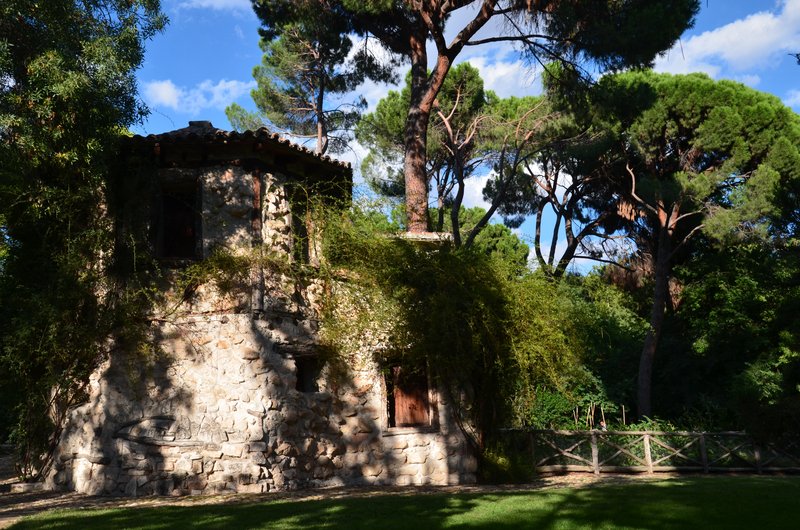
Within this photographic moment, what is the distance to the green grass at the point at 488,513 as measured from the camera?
755 centimetres

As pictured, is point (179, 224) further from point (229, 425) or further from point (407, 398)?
point (407, 398)

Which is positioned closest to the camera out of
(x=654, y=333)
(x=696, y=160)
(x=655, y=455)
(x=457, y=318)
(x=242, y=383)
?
(x=242, y=383)

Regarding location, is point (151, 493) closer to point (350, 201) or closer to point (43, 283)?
point (43, 283)

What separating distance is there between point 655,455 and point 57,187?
40.7 ft


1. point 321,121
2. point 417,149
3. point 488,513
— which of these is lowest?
point 488,513

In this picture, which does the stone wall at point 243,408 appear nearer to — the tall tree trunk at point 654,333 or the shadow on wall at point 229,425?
the shadow on wall at point 229,425

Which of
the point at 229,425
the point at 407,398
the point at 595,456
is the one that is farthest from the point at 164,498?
the point at 595,456

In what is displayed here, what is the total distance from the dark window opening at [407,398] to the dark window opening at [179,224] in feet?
13.3

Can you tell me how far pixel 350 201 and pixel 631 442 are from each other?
7655 mm

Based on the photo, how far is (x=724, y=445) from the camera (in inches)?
568

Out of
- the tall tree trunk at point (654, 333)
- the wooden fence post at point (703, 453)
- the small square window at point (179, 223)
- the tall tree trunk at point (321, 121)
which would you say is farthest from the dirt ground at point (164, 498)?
the tall tree trunk at point (321, 121)

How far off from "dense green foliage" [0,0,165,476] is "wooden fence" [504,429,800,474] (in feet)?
25.8

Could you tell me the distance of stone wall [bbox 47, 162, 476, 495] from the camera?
34.6 ft

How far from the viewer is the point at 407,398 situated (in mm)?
12273
